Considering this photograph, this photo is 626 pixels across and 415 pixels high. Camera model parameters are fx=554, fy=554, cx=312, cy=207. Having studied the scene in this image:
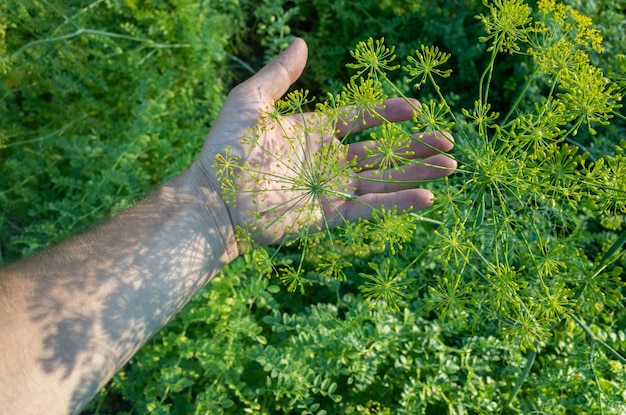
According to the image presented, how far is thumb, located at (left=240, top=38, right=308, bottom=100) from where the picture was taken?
8.49 feet

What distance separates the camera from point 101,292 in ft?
7.72

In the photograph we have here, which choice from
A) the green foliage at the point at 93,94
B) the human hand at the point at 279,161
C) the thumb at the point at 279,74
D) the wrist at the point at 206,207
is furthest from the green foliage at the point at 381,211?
the thumb at the point at 279,74

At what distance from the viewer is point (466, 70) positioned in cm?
362

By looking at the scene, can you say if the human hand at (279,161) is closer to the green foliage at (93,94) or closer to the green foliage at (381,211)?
the green foliage at (381,211)

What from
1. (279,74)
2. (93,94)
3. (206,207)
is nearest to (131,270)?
(206,207)

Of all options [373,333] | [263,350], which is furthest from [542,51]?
[263,350]

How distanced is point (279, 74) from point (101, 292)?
1259mm

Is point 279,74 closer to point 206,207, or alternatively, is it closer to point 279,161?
point 279,161

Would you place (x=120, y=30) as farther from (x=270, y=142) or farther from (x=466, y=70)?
(x=466, y=70)

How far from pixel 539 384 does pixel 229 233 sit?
1.56 metres

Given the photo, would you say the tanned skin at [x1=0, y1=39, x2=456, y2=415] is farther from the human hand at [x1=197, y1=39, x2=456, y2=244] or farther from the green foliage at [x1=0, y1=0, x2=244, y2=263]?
the green foliage at [x1=0, y1=0, x2=244, y2=263]

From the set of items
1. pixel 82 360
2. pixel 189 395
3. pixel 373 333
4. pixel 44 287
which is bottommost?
pixel 189 395

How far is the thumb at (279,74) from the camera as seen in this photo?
2588 mm

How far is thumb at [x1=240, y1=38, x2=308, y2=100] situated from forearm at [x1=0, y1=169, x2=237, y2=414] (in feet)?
1.77
